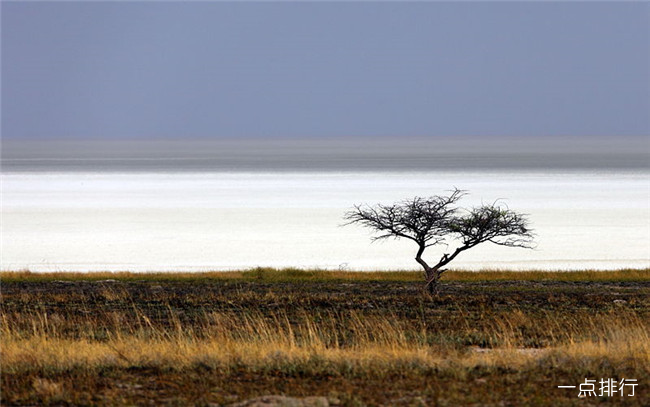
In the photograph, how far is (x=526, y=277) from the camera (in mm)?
34781

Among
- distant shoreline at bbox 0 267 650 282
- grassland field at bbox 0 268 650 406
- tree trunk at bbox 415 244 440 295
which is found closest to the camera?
grassland field at bbox 0 268 650 406

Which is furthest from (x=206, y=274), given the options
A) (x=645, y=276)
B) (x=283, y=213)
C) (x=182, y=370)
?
(x=283, y=213)

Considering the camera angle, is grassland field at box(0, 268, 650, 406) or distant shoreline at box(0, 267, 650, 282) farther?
distant shoreline at box(0, 267, 650, 282)

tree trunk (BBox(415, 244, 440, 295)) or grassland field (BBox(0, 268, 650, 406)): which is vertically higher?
tree trunk (BBox(415, 244, 440, 295))

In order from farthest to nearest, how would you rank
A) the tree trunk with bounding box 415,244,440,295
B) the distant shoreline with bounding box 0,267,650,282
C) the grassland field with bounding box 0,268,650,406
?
the distant shoreline with bounding box 0,267,650,282 → the tree trunk with bounding box 415,244,440,295 → the grassland field with bounding box 0,268,650,406

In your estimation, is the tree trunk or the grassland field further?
the tree trunk

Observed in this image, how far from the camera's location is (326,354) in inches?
495

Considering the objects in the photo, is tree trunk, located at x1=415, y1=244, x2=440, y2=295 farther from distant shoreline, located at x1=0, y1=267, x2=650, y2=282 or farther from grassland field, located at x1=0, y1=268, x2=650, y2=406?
distant shoreline, located at x1=0, y1=267, x2=650, y2=282

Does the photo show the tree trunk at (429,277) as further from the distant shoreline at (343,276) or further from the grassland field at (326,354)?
the distant shoreline at (343,276)

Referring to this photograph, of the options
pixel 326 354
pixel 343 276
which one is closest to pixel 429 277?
pixel 343 276

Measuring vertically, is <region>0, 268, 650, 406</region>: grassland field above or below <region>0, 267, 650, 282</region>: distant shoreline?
below

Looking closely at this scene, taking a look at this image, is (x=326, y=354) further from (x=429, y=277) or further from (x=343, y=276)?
(x=343, y=276)

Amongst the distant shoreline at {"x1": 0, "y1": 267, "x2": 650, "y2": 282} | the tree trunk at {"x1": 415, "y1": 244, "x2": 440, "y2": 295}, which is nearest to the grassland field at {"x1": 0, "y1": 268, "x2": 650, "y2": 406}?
the tree trunk at {"x1": 415, "y1": 244, "x2": 440, "y2": 295}

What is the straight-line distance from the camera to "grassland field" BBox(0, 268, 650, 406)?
10.6 meters
